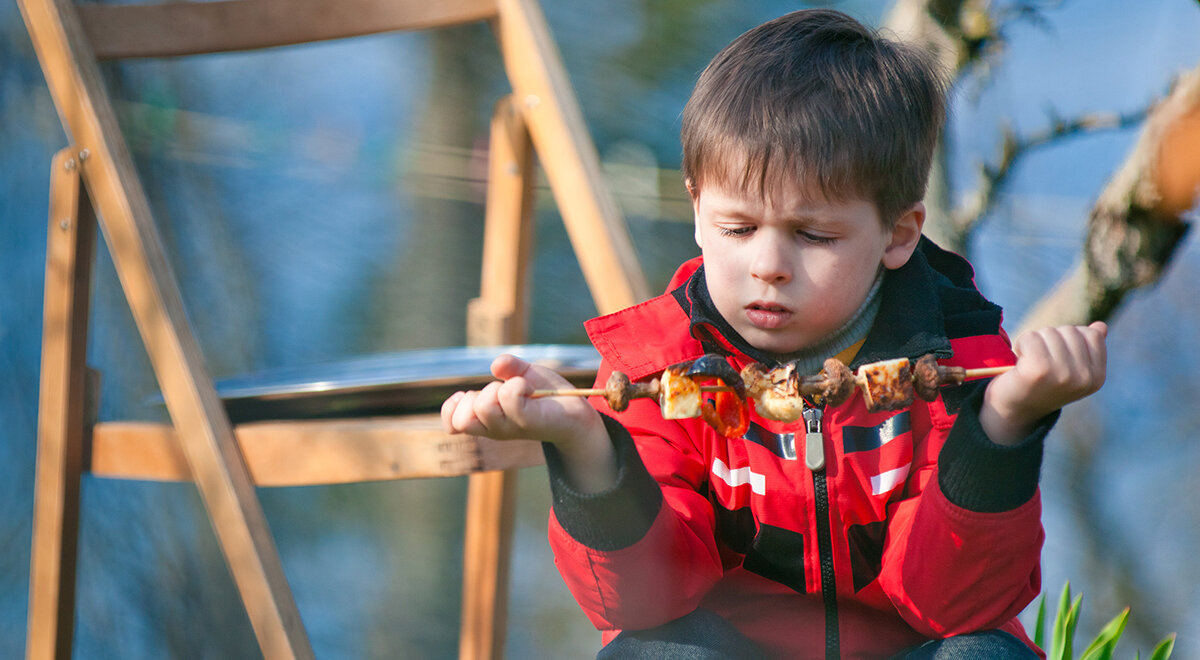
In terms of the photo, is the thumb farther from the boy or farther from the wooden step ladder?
the wooden step ladder

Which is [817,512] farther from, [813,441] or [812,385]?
[812,385]

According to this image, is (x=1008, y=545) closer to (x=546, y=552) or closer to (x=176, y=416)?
(x=176, y=416)

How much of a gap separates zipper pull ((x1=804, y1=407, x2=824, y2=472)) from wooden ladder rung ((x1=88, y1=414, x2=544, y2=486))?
0.40 metres

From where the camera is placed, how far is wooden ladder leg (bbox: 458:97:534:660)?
5.11 feet

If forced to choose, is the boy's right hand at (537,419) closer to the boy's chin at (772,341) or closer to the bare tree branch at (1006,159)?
the boy's chin at (772,341)

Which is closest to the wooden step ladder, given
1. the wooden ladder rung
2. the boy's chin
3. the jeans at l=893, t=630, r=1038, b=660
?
the wooden ladder rung

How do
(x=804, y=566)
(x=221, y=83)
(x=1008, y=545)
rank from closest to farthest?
(x=1008, y=545)
(x=804, y=566)
(x=221, y=83)

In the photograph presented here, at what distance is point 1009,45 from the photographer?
71.0 inches

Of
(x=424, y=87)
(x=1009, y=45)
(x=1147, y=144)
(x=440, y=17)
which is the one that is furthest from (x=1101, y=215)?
(x=424, y=87)

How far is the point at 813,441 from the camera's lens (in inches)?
32.2

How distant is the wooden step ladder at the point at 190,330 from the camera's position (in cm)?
112

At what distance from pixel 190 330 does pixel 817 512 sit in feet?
2.43

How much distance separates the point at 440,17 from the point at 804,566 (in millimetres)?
1010

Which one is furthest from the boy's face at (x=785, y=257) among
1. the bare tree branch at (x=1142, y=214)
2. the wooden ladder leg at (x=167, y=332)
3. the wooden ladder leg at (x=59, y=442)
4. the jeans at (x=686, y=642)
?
the wooden ladder leg at (x=59, y=442)
